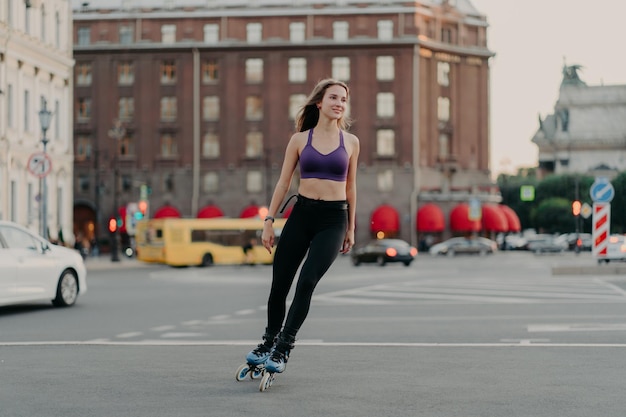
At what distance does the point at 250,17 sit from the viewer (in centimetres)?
9088

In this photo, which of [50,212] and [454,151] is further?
[454,151]

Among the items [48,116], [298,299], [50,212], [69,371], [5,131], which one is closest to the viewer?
[298,299]

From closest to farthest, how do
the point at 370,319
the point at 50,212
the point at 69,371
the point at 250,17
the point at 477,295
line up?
1. the point at 69,371
2. the point at 370,319
3. the point at 477,295
4. the point at 50,212
5. the point at 250,17

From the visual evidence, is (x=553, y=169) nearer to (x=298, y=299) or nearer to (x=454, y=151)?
(x=454, y=151)

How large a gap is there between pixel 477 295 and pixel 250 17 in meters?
68.4

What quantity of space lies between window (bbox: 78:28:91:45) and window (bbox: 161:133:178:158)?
9.13m

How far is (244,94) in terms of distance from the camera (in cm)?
9138

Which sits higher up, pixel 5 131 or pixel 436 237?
pixel 5 131

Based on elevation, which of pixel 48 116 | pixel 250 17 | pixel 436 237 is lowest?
pixel 436 237

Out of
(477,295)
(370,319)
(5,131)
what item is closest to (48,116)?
(5,131)

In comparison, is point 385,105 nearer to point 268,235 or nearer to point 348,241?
point 348,241

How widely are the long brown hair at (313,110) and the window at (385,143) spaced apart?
8126cm

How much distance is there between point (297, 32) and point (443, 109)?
12362mm

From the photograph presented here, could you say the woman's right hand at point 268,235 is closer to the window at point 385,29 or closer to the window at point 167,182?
the window at point 385,29
